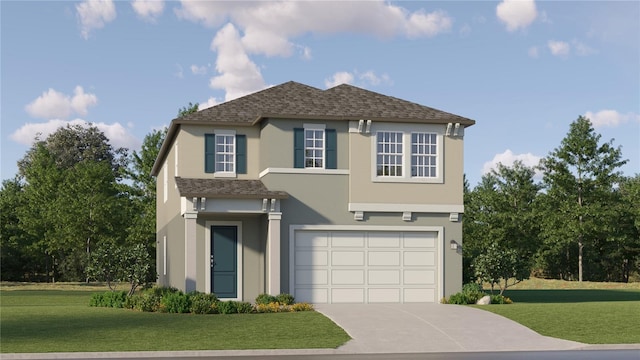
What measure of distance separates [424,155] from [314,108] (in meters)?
4.24

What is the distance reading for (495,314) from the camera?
25.7 m

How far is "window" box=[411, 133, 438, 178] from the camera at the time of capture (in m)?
31.3

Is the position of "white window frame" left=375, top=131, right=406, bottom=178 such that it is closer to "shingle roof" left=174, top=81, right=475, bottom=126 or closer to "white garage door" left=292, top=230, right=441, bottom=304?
"shingle roof" left=174, top=81, right=475, bottom=126

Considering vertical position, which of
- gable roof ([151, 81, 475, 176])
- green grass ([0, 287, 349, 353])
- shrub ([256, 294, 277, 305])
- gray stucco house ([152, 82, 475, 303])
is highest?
gable roof ([151, 81, 475, 176])

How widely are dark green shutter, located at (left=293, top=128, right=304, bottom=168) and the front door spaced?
371 cm

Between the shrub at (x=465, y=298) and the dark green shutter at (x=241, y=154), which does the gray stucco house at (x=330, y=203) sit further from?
the shrub at (x=465, y=298)

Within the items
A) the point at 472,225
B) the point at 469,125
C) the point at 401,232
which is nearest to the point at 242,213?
the point at 401,232

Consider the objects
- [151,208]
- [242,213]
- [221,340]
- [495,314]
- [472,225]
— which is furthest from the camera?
[472,225]

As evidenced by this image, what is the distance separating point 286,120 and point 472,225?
36842 mm

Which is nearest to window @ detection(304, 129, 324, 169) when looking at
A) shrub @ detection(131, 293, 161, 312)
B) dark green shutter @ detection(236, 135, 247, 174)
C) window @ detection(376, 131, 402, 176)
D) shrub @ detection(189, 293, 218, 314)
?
window @ detection(376, 131, 402, 176)

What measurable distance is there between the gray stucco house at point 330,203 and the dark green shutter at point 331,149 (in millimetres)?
35

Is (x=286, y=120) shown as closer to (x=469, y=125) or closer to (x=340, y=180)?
(x=340, y=180)

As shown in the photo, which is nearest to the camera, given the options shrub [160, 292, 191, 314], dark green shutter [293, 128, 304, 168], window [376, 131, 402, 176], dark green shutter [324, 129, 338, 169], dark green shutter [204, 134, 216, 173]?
shrub [160, 292, 191, 314]

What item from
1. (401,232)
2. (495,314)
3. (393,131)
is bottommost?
(495,314)
